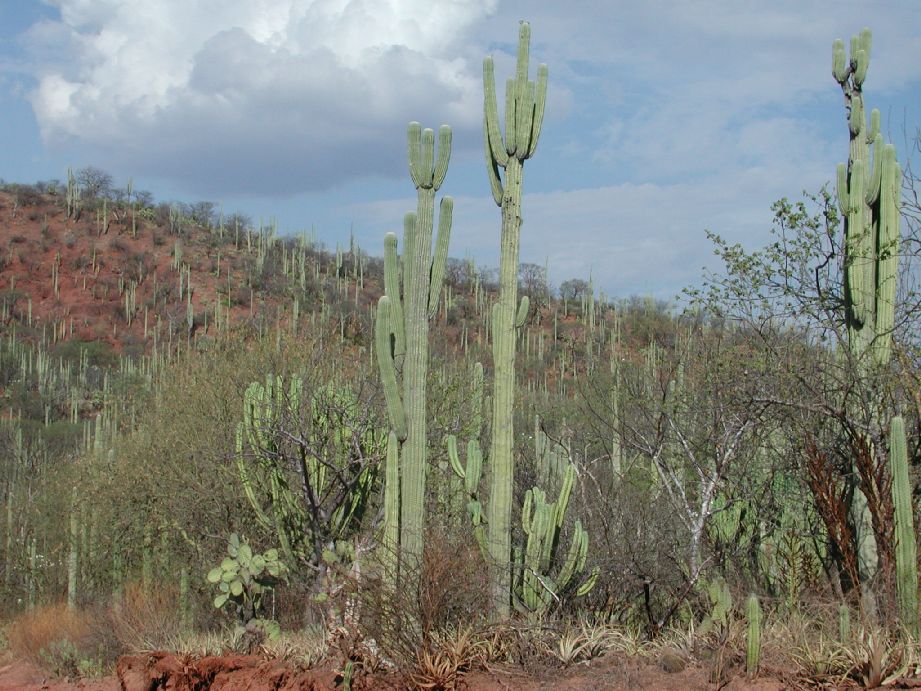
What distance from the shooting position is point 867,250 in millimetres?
9227

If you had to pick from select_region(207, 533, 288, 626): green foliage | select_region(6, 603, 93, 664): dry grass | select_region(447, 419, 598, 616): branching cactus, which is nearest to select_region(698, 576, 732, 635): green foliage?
select_region(447, 419, 598, 616): branching cactus

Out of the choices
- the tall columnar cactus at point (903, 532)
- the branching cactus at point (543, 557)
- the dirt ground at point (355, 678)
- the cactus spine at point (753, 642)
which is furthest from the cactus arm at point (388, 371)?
the tall columnar cactus at point (903, 532)

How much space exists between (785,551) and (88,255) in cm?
5085

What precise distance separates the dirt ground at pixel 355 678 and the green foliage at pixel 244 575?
1098 mm

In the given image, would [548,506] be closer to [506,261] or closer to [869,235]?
[506,261]

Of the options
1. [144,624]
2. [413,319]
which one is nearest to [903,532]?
[413,319]

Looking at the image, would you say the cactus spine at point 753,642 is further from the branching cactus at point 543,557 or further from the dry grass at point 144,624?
the dry grass at point 144,624

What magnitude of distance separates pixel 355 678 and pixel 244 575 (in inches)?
107

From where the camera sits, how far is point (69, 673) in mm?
12320

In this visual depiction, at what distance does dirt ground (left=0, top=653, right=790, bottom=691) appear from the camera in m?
7.62

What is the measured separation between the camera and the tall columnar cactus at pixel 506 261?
28.8 ft

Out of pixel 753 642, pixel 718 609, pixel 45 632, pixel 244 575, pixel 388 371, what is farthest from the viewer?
pixel 45 632

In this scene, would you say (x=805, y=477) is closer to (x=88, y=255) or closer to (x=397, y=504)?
(x=397, y=504)

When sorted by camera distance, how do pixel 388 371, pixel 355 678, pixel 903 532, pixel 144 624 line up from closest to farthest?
pixel 903 532, pixel 355 678, pixel 388 371, pixel 144 624
